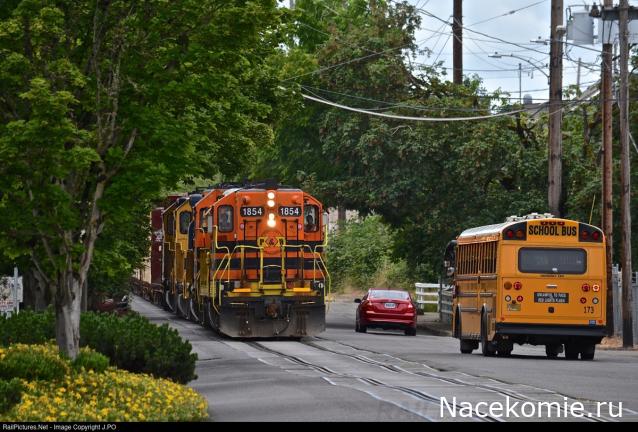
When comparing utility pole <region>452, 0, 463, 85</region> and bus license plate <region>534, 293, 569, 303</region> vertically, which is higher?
utility pole <region>452, 0, 463, 85</region>

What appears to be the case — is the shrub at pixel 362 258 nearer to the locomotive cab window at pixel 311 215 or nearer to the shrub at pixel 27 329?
the locomotive cab window at pixel 311 215

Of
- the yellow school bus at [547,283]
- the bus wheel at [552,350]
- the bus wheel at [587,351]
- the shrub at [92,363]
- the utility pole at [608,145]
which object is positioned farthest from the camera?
the utility pole at [608,145]

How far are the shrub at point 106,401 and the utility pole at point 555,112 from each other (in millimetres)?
22747

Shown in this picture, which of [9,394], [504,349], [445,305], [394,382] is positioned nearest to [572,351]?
[504,349]

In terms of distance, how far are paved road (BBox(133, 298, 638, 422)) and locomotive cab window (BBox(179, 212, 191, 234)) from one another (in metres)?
8.38

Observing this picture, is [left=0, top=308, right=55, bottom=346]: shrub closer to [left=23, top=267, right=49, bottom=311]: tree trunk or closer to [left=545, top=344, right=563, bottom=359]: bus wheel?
[left=23, top=267, right=49, bottom=311]: tree trunk

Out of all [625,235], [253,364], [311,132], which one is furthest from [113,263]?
[311,132]

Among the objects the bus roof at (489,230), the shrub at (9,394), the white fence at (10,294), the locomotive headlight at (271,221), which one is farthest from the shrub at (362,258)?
the shrub at (9,394)

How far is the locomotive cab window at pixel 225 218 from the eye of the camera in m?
35.6

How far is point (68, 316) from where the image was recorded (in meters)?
20.6

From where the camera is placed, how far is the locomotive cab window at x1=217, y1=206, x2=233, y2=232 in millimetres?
35594

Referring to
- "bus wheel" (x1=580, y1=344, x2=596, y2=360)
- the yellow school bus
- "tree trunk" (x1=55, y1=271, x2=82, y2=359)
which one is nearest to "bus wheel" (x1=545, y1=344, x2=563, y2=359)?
"bus wheel" (x1=580, y1=344, x2=596, y2=360)

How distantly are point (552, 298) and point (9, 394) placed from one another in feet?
55.8

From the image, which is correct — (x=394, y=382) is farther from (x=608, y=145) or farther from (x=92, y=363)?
(x=608, y=145)
